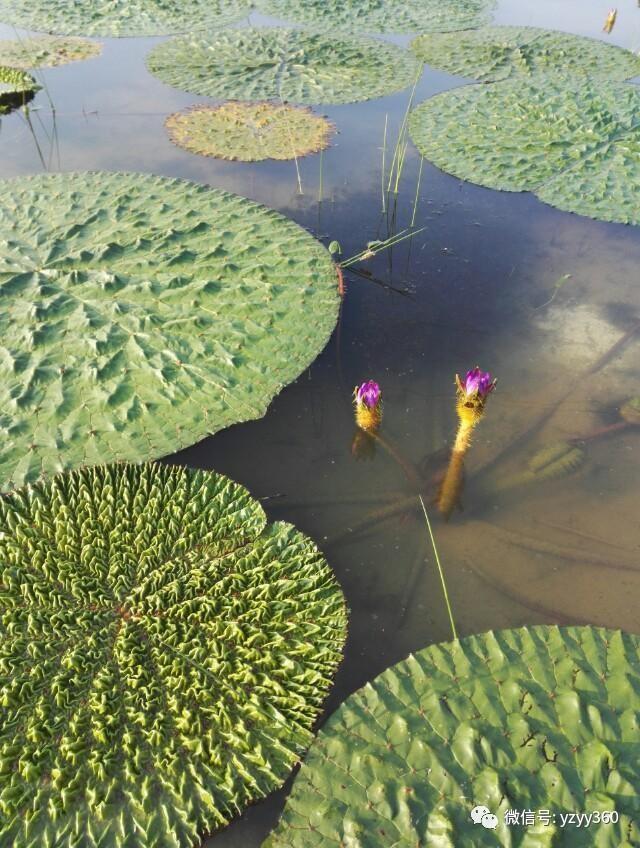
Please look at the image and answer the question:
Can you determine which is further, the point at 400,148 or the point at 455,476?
the point at 400,148

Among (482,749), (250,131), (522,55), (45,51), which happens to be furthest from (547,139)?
(45,51)

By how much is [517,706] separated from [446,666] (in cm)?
30

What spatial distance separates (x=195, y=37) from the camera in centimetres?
843

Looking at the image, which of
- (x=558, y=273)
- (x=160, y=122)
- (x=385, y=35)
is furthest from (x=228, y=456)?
(x=385, y=35)

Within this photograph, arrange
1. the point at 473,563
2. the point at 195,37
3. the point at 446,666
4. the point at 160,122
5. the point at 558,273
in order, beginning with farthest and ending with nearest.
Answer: the point at 195,37 < the point at 160,122 < the point at 558,273 < the point at 473,563 < the point at 446,666

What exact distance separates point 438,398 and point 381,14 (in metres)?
8.43

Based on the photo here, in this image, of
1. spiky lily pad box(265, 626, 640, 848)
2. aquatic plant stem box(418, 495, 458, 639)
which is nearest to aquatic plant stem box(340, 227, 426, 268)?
aquatic plant stem box(418, 495, 458, 639)

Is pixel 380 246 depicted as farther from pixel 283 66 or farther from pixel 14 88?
pixel 14 88

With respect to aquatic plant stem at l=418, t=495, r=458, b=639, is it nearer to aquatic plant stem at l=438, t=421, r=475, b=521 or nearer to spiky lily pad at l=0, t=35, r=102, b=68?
aquatic plant stem at l=438, t=421, r=475, b=521

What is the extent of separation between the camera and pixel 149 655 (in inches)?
94.4

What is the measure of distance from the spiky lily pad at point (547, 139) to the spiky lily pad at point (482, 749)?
178 inches

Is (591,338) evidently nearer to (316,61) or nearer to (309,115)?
(309,115)

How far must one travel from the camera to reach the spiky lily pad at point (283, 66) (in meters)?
7.32

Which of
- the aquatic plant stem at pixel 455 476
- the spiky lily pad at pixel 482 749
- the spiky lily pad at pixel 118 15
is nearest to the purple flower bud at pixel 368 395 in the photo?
the aquatic plant stem at pixel 455 476
